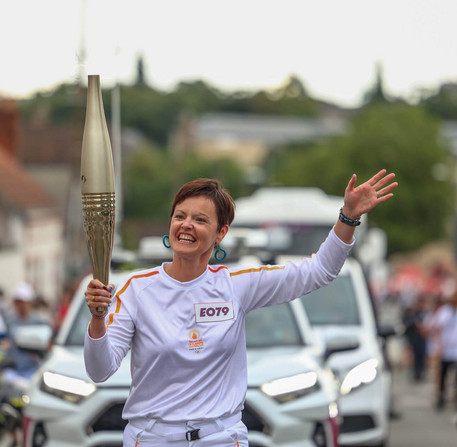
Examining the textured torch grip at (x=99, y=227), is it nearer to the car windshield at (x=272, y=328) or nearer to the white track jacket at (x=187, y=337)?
the white track jacket at (x=187, y=337)

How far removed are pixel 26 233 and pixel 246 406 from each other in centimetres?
3984

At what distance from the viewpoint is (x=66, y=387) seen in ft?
27.0

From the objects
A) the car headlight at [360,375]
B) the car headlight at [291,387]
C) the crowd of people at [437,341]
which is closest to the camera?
the car headlight at [291,387]

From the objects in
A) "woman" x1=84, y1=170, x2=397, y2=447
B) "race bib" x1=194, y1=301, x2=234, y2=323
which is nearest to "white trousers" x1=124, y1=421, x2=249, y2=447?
"woman" x1=84, y1=170, x2=397, y2=447

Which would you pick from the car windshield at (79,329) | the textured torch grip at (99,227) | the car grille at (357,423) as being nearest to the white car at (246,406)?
the car windshield at (79,329)

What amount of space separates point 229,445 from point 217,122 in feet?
528

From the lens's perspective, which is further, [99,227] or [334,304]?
[334,304]

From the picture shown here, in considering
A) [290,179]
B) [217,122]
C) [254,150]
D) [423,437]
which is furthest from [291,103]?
[423,437]

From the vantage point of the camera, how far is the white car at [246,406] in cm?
788

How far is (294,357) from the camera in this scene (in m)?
8.73

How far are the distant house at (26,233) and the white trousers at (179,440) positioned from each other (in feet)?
120

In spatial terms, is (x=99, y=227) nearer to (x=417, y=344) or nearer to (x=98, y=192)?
(x=98, y=192)

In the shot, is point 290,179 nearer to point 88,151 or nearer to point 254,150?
point 254,150

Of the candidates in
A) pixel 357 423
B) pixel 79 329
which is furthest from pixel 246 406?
pixel 357 423
